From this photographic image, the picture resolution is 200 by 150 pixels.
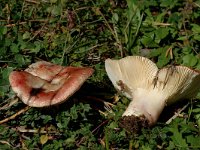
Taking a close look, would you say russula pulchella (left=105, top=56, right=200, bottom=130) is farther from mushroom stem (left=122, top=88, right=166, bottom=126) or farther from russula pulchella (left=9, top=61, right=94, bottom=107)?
russula pulchella (left=9, top=61, right=94, bottom=107)

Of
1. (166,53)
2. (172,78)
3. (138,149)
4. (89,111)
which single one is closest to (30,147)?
(89,111)

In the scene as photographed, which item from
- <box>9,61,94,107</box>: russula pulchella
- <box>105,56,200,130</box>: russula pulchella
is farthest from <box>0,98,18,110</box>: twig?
<box>105,56,200,130</box>: russula pulchella

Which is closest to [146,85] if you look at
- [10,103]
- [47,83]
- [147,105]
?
[147,105]

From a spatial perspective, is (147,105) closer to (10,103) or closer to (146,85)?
(146,85)

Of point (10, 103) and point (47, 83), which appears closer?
point (47, 83)

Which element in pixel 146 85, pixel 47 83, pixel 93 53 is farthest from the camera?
pixel 93 53

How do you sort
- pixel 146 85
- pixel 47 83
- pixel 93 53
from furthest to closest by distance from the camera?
pixel 93 53 → pixel 146 85 → pixel 47 83

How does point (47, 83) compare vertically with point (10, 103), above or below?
above
